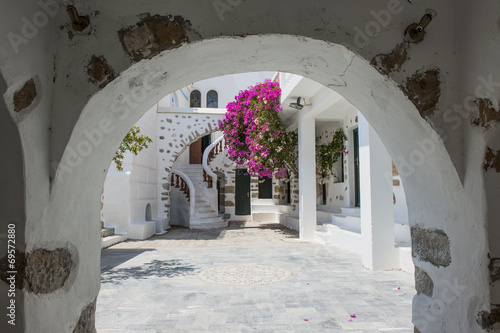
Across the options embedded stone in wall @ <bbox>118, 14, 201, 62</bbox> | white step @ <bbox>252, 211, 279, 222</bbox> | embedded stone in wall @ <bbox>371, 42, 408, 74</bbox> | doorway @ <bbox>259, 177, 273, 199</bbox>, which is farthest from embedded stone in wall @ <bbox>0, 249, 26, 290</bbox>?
doorway @ <bbox>259, 177, 273, 199</bbox>

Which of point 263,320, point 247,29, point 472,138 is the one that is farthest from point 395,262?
point 247,29

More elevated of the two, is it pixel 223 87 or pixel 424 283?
pixel 223 87

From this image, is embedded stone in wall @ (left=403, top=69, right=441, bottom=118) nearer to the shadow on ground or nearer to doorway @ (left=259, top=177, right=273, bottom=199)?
the shadow on ground

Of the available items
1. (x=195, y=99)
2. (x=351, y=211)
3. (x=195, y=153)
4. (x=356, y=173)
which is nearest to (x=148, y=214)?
(x=351, y=211)

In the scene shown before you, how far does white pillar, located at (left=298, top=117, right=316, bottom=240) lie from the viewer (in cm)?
790

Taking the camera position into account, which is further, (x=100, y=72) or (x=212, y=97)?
(x=212, y=97)

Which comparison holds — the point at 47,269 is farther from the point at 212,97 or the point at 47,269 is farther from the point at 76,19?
the point at 212,97

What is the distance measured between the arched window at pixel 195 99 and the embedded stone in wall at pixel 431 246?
1608cm

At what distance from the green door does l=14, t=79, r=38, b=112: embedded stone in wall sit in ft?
42.9

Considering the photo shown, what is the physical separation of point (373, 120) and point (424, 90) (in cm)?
46

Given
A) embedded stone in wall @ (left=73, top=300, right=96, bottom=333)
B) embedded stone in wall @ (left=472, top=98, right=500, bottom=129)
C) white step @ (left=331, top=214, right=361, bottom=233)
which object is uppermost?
embedded stone in wall @ (left=472, top=98, right=500, bottom=129)

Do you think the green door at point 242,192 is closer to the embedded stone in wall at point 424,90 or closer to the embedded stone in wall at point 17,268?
the embedded stone in wall at point 424,90

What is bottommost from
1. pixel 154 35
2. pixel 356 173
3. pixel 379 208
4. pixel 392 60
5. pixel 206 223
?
pixel 206 223

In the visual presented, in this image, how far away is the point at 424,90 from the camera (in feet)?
4.81
